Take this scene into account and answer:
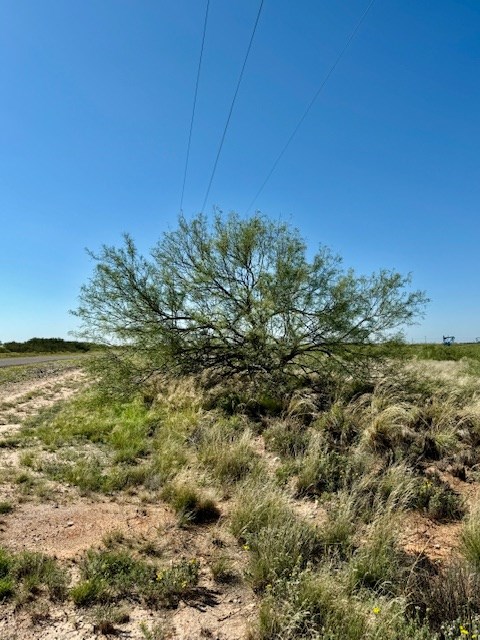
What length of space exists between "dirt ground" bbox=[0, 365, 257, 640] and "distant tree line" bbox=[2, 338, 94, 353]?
41783 mm

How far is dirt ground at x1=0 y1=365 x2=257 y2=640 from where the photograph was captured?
10.3 feet

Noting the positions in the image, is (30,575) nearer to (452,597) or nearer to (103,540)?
(103,540)

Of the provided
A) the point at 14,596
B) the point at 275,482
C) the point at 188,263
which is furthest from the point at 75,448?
the point at 188,263

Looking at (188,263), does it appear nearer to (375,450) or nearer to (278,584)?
(375,450)

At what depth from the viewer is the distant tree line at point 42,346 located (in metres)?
48.5

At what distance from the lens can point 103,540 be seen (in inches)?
169

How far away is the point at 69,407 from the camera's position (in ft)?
37.6

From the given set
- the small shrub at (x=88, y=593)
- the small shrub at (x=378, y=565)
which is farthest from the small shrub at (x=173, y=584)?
the small shrub at (x=378, y=565)

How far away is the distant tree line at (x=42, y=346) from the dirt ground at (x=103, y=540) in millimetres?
41783

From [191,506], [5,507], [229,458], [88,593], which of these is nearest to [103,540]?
[88,593]

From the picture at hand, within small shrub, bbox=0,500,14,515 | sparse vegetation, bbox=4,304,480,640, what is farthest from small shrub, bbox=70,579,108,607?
small shrub, bbox=0,500,14,515

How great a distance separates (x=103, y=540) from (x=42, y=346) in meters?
53.1

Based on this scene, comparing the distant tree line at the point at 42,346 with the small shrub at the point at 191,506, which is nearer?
the small shrub at the point at 191,506

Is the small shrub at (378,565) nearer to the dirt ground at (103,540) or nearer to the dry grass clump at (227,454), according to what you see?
the dirt ground at (103,540)
